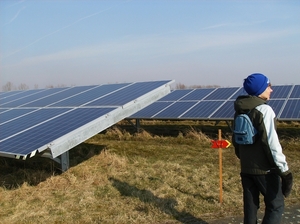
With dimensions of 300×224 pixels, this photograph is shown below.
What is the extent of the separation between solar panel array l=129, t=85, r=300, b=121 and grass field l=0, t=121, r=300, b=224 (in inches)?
68.0

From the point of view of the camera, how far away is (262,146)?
329 cm

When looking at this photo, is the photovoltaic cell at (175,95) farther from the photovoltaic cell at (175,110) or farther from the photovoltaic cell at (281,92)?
the photovoltaic cell at (281,92)

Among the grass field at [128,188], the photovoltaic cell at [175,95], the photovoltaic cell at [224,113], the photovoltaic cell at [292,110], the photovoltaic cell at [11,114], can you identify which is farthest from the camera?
the photovoltaic cell at [175,95]

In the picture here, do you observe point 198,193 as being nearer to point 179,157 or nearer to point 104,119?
point 104,119

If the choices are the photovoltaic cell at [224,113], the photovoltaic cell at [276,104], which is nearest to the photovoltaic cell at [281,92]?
the photovoltaic cell at [276,104]

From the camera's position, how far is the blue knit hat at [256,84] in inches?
134

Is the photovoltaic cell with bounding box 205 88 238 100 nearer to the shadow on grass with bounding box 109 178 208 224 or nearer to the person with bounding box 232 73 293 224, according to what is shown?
the shadow on grass with bounding box 109 178 208 224

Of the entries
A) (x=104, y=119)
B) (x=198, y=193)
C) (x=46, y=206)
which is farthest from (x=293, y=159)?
(x=46, y=206)

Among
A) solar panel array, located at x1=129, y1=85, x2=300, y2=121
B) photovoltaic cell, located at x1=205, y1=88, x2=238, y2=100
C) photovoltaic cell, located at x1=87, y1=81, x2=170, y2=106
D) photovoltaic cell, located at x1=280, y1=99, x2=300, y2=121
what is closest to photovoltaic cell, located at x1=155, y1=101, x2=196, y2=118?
solar panel array, located at x1=129, y1=85, x2=300, y2=121

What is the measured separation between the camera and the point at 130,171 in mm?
7277

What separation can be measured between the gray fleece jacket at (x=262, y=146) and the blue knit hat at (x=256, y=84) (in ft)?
0.28

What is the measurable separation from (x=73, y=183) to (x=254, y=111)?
14.2ft

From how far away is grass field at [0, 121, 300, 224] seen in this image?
4.98m

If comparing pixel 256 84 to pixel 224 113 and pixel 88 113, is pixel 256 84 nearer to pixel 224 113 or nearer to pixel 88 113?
pixel 88 113
